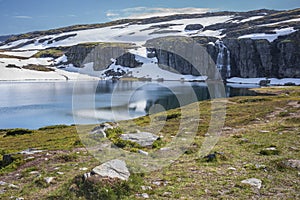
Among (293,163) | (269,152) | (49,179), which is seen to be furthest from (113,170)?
(269,152)

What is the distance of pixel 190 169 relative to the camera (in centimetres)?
1583

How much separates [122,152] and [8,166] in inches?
274

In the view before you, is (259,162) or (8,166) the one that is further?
(8,166)

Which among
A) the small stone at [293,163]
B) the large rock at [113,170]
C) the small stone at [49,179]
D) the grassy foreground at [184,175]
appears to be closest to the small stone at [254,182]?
the grassy foreground at [184,175]

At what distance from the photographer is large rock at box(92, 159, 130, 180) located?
13.1m

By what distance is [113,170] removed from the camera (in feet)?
45.0

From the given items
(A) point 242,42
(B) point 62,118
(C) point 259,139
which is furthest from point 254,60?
(C) point 259,139

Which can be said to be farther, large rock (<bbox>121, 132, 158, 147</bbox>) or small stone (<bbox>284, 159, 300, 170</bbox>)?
large rock (<bbox>121, 132, 158, 147</bbox>)

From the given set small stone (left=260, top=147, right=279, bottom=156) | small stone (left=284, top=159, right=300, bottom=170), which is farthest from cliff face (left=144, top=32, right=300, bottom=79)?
small stone (left=284, top=159, right=300, bottom=170)

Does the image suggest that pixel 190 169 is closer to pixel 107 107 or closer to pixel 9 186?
pixel 9 186

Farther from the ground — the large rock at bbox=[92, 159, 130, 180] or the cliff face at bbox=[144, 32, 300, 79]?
the cliff face at bbox=[144, 32, 300, 79]

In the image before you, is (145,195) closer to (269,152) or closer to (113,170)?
(113,170)

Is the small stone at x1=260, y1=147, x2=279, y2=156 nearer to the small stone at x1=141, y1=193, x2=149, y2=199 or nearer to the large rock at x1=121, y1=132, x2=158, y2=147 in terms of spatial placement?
the large rock at x1=121, y1=132, x2=158, y2=147

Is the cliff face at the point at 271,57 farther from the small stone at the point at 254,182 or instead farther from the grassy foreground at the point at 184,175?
the small stone at the point at 254,182
